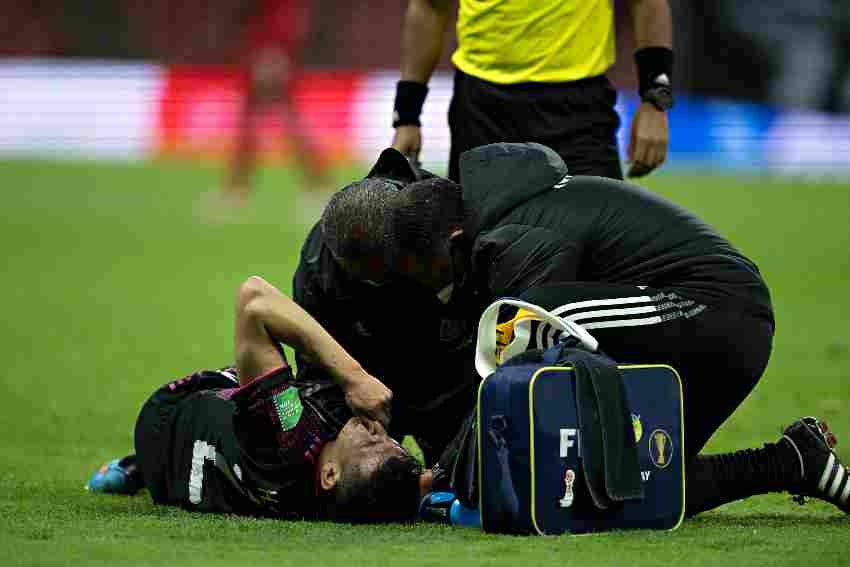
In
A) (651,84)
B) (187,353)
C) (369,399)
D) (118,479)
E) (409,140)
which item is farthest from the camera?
(187,353)

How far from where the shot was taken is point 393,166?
521cm

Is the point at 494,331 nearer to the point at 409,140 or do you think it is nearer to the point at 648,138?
the point at 648,138

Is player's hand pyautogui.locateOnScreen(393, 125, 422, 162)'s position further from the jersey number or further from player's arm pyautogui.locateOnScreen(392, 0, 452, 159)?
the jersey number

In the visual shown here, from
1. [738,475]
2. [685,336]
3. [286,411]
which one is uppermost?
[685,336]

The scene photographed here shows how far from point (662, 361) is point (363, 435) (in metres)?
0.89

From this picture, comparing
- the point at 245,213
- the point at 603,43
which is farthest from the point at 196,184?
the point at 603,43

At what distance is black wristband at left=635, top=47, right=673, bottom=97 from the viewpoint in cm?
619

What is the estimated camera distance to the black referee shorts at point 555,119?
20.0ft

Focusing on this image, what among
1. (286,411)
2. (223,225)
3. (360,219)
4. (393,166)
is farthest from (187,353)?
(223,225)

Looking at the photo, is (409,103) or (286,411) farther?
(409,103)

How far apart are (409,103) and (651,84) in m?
0.96

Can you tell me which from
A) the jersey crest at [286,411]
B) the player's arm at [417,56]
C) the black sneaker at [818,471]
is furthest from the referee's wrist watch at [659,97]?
the jersey crest at [286,411]

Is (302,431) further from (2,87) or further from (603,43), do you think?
(2,87)

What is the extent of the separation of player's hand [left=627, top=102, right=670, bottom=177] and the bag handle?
161 cm
